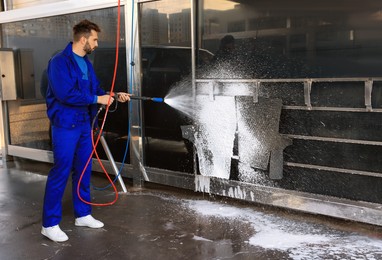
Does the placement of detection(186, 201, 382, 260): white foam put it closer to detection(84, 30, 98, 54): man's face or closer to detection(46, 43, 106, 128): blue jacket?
detection(46, 43, 106, 128): blue jacket

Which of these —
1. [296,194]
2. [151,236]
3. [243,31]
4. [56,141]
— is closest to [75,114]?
[56,141]

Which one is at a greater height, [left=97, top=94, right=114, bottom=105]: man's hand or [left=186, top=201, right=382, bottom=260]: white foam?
[left=97, top=94, right=114, bottom=105]: man's hand

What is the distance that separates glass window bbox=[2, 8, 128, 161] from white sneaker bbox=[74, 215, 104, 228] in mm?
1600

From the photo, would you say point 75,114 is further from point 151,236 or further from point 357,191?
point 357,191

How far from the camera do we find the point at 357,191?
376 centimetres

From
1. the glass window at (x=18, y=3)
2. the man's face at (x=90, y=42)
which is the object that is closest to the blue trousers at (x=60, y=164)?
the man's face at (x=90, y=42)

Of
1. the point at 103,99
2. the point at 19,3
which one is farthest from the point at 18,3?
the point at 103,99

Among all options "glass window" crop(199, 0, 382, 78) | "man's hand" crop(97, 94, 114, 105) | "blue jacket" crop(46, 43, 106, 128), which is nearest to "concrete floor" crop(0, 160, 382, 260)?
"blue jacket" crop(46, 43, 106, 128)

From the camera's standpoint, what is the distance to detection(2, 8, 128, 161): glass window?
5.20 metres

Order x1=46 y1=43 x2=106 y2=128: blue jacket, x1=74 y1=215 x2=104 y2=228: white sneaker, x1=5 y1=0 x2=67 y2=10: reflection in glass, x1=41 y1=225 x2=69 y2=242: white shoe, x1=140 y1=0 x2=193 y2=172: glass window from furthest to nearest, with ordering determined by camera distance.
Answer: x1=5 y1=0 x2=67 y2=10: reflection in glass → x1=140 y1=0 x2=193 y2=172: glass window → x1=74 y1=215 x2=104 y2=228: white sneaker → x1=41 y1=225 x2=69 y2=242: white shoe → x1=46 y1=43 x2=106 y2=128: blue jacket

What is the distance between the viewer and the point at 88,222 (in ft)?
12.6

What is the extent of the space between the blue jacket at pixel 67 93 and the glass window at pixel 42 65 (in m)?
1.54

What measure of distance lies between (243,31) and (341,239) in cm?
205

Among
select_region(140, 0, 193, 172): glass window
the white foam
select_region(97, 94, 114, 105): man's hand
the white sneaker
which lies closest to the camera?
the white foam
